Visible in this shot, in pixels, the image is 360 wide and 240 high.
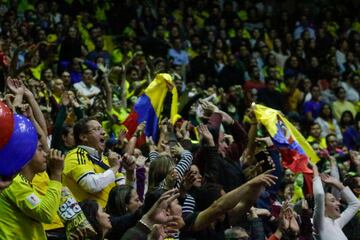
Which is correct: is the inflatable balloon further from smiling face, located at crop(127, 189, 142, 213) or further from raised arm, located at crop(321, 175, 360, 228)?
raised arm, located at crop(321, 175, 360, 228)

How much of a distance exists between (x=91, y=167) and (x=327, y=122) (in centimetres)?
931

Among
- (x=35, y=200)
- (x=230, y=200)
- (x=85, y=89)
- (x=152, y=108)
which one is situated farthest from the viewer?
(x=85, y=89)

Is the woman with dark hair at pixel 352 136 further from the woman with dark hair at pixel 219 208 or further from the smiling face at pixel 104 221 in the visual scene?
the smiling face at pixel 104 221

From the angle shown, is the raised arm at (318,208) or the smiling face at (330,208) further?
the smiling face at (330,208)

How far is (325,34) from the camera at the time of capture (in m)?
19.5

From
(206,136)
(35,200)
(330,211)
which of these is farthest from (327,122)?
(35,200)

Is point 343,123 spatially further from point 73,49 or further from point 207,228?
point 207,228

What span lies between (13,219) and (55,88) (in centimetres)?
625

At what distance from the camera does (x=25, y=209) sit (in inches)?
210

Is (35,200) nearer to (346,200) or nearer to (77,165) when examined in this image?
(77,165)

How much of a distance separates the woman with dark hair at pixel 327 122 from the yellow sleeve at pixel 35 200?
34.0ft

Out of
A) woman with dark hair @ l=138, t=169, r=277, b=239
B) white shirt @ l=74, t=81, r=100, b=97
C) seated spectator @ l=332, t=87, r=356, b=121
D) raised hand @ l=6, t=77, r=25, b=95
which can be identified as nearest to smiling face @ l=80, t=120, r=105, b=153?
raised hand @ l=6, t=77, r=25, b=95

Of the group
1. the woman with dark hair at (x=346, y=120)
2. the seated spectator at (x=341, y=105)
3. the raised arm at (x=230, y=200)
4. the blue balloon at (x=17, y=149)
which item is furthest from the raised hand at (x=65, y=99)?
the seated spectator at (x=341, y=105)

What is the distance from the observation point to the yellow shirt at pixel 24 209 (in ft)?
17.4
